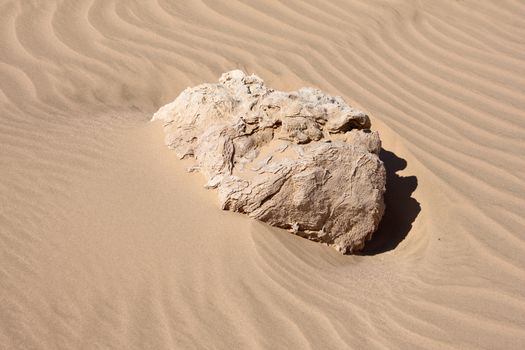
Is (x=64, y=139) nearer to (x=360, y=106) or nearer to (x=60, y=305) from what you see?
(x=60, y=305)

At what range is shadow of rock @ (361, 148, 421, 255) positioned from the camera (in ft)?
12.6

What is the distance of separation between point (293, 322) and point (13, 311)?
1.24 metres

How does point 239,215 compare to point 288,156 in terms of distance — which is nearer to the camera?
point 239,215

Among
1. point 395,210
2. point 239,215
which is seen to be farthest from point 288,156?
point 395,210

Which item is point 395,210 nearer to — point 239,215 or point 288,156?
point 288,156

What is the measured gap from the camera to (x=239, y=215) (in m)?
3.40

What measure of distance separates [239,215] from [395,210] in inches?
47.3

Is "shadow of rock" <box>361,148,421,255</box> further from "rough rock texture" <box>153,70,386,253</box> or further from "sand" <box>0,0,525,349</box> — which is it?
"rough rock texture" <box>153,70,386,253</box>

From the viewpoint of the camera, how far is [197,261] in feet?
10.1

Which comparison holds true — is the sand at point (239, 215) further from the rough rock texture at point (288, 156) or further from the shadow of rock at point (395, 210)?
the rough rock texture at point (288, 156)

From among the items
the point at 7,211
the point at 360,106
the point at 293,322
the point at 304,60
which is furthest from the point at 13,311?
the point at 304,60

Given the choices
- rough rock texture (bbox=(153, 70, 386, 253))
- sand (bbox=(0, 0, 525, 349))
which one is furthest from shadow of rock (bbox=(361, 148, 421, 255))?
rough rock texture (bbox=(153, 70, 386, 253))

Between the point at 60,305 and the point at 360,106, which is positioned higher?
the point at 360,106

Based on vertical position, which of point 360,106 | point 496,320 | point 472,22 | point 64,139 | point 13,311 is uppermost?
point 472,22
